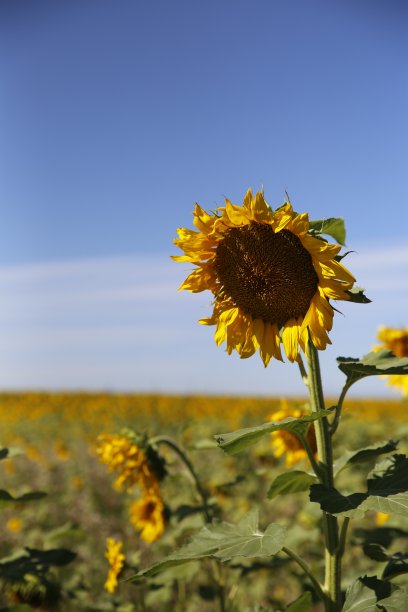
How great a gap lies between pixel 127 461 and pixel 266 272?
135cm

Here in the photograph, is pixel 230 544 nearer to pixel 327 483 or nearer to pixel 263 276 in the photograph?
pixel 327 483

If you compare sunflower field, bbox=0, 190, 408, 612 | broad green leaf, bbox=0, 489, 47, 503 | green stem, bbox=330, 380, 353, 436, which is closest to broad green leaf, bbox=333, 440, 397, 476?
sunflower field, bbox=0, 190, 408, 612

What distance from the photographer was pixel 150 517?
10.6 ft

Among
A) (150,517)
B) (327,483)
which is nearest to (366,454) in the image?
(327,483)

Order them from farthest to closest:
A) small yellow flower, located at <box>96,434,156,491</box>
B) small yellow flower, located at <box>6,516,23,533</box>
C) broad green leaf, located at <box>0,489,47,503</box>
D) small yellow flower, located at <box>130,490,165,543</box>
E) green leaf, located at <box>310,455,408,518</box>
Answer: small yellow flower, located at <box>6,516,23,533</box> < small yellow flower, located at <box>130,490,165,543</box> < small yellow flower, located at <box>96,434,156,491</box> < broad green leaf, located at <box>0,489,47,503</box> < green leaf, located at <box>310,455,408,518</box>

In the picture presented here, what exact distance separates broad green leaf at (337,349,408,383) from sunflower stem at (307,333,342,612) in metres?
0.09

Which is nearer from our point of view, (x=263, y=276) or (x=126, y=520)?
(x=263, y=276)

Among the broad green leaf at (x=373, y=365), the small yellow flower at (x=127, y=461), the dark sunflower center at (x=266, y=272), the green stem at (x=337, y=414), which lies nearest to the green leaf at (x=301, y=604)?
the green stem at (x=337, y=414)

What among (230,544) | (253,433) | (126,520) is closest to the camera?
(253,433)

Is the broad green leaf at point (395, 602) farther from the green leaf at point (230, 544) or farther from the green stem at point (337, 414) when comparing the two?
the green stem at point (337, 414)

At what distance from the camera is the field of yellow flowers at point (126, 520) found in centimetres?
285

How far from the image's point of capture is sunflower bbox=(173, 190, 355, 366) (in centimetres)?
175

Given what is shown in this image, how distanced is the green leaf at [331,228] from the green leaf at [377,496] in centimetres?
64

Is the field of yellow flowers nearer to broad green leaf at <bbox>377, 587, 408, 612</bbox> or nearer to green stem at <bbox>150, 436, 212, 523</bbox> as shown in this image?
green stem at <bbox>150, 436, 212, 523</bbox>
